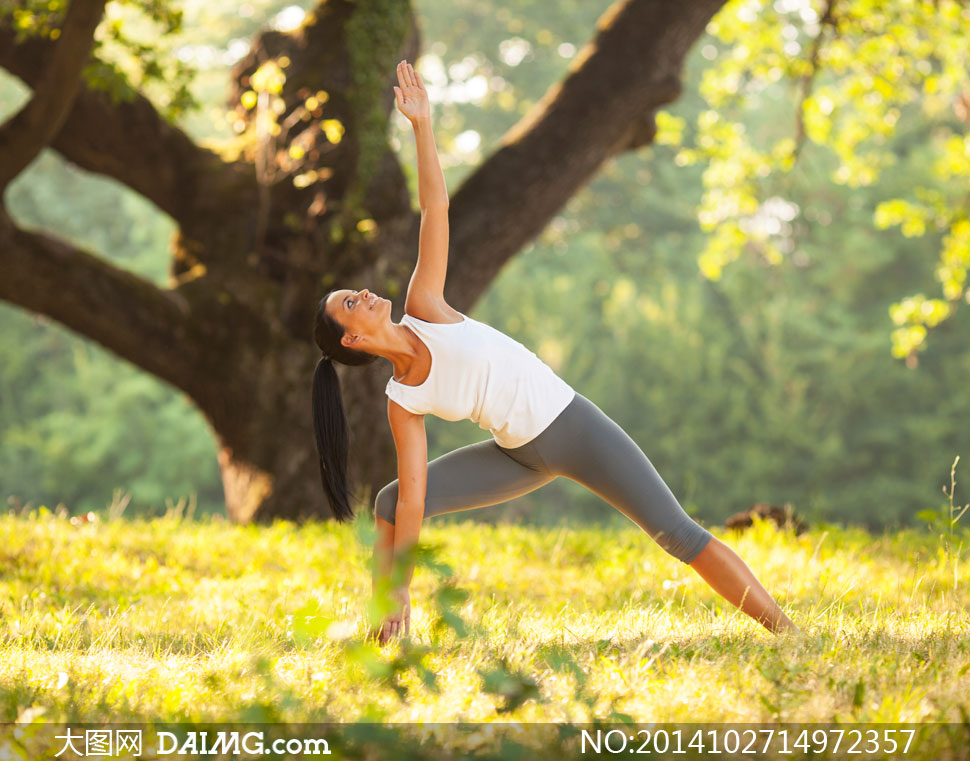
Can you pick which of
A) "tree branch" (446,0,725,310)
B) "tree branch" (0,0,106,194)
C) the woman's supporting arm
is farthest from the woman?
"tree branch" (446,0,725,310)

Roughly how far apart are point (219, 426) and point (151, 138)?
263 cm

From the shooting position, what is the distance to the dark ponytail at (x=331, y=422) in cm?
422

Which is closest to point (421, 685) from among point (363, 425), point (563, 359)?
point (363, 425)

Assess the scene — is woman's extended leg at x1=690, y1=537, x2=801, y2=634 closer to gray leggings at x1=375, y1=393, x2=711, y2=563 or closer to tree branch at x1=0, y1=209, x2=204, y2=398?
gray leggings at x1=375, y1=393, x2=711, y2=563

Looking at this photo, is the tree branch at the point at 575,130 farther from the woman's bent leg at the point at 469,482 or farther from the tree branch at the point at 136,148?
the woman's bent leg at the point at 469,482

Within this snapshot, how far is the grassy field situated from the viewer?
9.45 ft

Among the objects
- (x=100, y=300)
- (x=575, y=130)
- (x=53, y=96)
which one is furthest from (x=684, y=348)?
(x=53, y=96)

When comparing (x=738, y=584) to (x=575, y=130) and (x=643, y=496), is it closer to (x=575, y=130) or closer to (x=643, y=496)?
(x=643, y=496)

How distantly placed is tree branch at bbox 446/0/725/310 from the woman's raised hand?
4.32 metres

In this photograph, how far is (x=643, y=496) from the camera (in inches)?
159

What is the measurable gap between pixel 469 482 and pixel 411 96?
167cm

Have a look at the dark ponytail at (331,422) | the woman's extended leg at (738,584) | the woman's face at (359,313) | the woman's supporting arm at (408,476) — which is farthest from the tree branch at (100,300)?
the woman's extended leg at (738,584)

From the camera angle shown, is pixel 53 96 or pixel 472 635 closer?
pixel 472 635

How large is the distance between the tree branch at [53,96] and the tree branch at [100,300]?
1.63 feet
